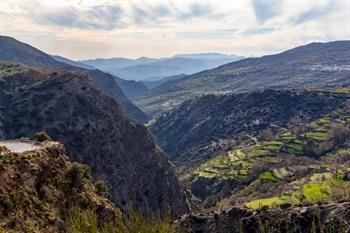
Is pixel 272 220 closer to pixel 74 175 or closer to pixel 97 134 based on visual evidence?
pixel 74 175

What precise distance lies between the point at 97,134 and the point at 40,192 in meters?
65.6

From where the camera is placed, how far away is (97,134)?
10950 centimetres

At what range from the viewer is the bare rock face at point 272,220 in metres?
42.2

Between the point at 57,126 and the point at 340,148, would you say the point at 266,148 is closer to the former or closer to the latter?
the point at 340,148

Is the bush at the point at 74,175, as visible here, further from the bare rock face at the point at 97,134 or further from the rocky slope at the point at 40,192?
the bare rock face at the point at 97,134

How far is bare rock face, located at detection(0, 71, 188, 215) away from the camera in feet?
339

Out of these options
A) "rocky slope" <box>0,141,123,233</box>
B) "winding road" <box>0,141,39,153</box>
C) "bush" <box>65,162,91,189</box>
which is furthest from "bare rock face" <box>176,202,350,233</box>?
"winding road" <box>0,141,39,153</box>

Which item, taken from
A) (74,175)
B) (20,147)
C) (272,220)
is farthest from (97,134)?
(272,220)

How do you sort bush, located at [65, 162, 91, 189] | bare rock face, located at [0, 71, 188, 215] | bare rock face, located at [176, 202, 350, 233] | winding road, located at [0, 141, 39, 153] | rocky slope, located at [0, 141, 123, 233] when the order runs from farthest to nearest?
bare rock face, located at [0, 71, 188, 215] < winding road, located at [0, 141, 39, 153] < bush, located at [65, 162, 91, 189] < bare rock face, located at [176, 202, 350, 233] < rocky slope, located at [0, 141, 123, 233]

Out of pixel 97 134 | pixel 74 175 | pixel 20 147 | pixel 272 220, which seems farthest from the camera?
pixel 97 134

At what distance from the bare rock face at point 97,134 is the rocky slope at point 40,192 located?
151ft

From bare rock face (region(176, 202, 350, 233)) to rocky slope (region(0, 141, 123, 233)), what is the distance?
440 inches

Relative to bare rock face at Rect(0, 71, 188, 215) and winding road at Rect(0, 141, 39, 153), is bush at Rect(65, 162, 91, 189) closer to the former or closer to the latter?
winding road at Rect(0, 141, 39, 153)

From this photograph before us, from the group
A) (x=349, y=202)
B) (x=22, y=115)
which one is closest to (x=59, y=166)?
(x=349, y=202)
